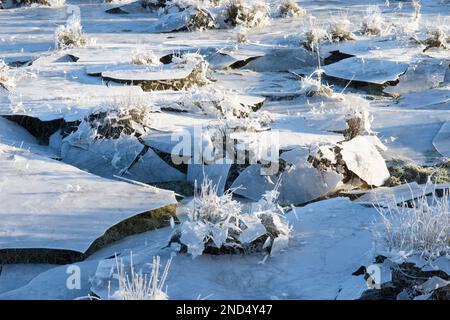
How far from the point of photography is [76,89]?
7.62 meters

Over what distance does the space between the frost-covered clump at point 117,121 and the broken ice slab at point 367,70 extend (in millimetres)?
2682

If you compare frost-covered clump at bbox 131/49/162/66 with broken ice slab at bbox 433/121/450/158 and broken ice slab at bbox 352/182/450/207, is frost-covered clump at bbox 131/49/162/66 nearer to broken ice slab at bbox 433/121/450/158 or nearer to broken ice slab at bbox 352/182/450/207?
broken ice slab at bbox 433/121/450/158

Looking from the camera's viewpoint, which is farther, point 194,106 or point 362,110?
point 194,106

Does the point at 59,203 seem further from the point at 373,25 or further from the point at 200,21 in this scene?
the point at 200,21

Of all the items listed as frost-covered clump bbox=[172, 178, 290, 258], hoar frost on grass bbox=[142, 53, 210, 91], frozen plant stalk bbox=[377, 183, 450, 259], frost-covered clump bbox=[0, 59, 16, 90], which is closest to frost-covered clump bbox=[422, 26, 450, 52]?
hoar frost on grass bbox=[142, 53, 210, 91]

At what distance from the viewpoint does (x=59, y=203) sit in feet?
16.4

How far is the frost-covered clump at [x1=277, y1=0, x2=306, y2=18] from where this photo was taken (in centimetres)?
1166

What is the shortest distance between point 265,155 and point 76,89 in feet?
8.66

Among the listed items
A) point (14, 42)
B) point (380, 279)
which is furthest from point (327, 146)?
point (14, 42)

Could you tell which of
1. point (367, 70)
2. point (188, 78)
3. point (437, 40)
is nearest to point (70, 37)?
point (188, 78)

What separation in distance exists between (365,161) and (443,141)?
1021mm

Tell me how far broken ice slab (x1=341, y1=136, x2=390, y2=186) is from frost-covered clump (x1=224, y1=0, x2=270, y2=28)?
5229 millimetres

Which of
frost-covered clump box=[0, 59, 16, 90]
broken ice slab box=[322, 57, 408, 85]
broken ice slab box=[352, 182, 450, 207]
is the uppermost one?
frost-covered clump box=[0, 59, 16, 90]
